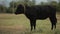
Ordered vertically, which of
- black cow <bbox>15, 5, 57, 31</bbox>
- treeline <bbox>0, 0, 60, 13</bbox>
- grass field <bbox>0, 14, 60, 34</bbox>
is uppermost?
treeline <bbox>0, 0, 60, 13</bbox>

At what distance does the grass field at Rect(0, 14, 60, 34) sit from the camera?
6.34 ft

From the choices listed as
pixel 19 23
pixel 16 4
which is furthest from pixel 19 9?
pixel 19 23

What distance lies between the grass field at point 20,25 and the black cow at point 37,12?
5cm

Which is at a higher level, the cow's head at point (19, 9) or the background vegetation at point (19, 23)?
the cow's head at point (19, 9)

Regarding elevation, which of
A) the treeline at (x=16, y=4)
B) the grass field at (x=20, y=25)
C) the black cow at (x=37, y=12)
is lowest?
the grass field at (x=20, y=25)

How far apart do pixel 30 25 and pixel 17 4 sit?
13.1 inches

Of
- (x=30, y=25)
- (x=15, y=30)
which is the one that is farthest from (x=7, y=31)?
(x=30, y=25)

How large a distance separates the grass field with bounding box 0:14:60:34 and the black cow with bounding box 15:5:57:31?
0.05 meters

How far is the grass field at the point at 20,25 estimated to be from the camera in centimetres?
193

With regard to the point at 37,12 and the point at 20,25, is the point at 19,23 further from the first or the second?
the point at 37,12

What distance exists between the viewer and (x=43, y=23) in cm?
193

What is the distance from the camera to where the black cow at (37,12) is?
194 centimetres

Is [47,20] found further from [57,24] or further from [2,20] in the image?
[2,20]

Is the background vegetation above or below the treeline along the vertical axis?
below
